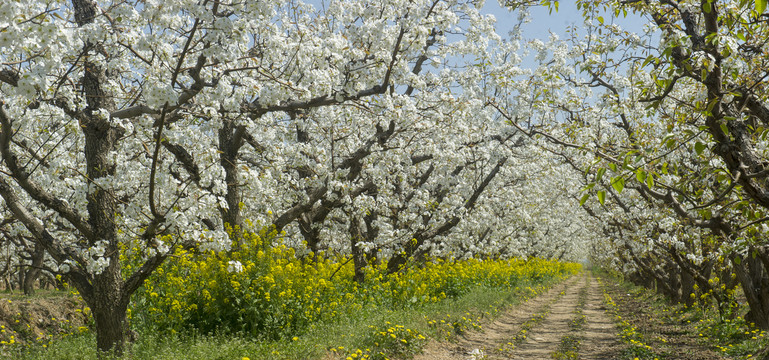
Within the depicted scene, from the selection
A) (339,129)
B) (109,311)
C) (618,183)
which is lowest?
(109,311)

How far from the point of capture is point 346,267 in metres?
13.3

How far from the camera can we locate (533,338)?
1133cm

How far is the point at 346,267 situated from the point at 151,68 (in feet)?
27.5

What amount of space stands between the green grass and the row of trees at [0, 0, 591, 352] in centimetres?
90

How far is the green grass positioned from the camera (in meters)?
6.87

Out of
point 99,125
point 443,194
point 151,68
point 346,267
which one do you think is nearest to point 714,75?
point 151,68

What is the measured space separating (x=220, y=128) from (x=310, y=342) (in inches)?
142

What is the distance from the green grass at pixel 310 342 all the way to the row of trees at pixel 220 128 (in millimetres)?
900

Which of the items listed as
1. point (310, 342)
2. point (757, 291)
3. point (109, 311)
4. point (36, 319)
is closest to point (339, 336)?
point (310, 342)

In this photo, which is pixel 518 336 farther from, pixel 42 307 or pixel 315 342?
pixel 42 307

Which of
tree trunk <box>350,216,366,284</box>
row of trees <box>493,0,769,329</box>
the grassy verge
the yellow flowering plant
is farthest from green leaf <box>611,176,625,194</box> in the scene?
tree trunk <box>350,216,366,284</box>

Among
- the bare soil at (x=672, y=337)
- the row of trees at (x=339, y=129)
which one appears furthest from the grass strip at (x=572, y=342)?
the row of trees at (x=339, y=129)

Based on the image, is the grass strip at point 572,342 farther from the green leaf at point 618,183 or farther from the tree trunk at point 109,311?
the tree trunk at point 109,311

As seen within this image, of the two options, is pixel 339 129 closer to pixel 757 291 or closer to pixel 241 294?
pixel 241 294
